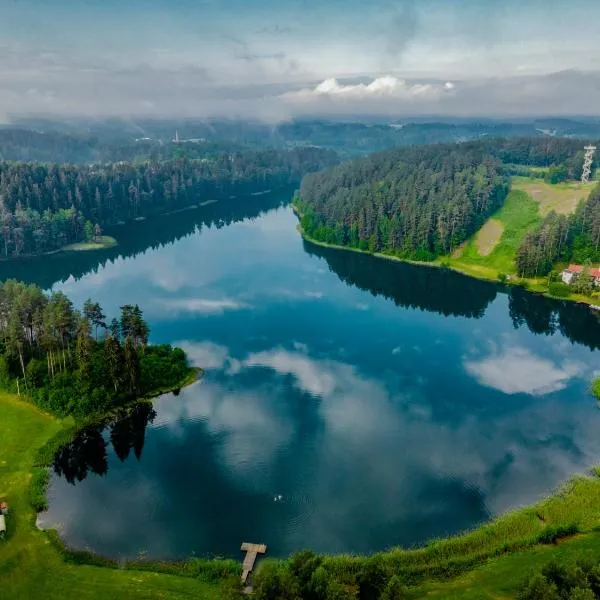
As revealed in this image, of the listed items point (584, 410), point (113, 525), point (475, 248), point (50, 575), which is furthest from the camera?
point (475, 248)

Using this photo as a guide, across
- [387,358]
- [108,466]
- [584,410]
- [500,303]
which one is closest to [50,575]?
[108,466]

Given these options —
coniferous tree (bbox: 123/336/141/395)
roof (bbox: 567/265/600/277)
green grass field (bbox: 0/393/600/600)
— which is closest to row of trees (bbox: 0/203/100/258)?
coniferous tree (bbox: 123/336/141/395)

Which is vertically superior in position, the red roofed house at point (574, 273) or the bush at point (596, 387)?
the red roofed house at point (574, 273)

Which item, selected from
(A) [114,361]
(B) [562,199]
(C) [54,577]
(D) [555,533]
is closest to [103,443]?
(A) [114,361]

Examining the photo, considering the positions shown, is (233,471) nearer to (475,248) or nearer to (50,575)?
(50,575)

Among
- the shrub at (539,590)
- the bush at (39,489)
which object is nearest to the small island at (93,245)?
the bush at (39,489)

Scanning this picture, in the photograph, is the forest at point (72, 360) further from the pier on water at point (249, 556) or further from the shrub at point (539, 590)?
the shrub at point (539, 590)
